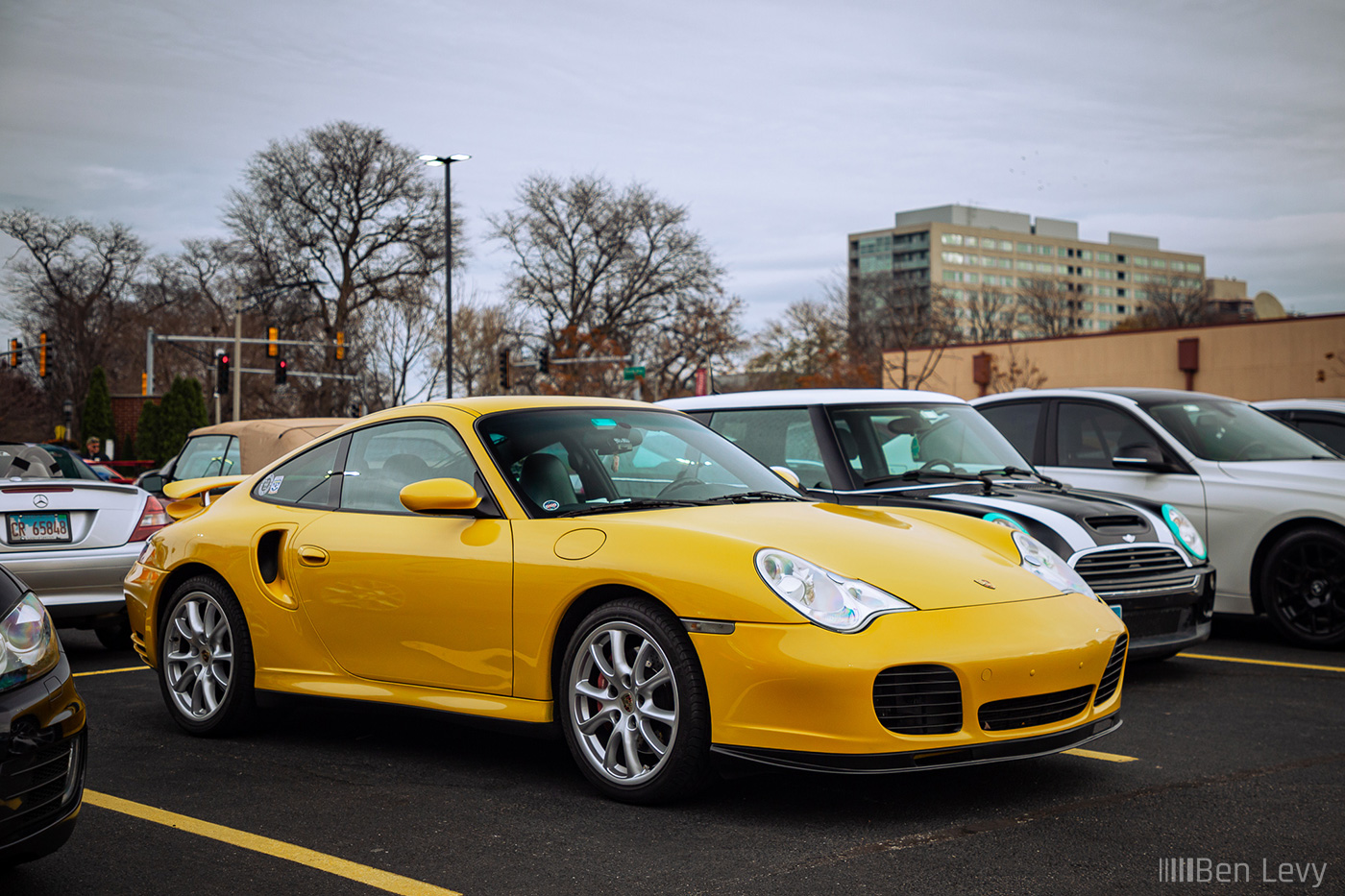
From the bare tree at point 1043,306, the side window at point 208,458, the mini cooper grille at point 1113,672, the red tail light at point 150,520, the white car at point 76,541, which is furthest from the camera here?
the bare tree at point 1043,306

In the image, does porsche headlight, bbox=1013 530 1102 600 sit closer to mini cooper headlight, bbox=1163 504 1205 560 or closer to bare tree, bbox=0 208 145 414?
mini cooper headlight, bbox=1163 504 1205 560

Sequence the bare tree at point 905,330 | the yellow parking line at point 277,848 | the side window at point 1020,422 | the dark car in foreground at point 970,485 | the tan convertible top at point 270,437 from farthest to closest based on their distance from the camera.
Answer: the bare tree at point 905,330 → the tan convertible top at point 270,437 → the side window at point 1020,422 → the dark car in foreground at point 970,485 → the yellow parking line at point 277,848

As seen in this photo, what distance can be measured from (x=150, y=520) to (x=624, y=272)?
45.6 m

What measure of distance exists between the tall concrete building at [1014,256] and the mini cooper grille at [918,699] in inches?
5148

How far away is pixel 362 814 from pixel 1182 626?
4.73m

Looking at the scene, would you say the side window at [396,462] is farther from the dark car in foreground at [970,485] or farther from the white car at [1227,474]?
the white car at [1227,474]

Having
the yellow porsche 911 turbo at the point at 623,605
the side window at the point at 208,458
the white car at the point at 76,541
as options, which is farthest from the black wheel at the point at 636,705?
the side window at the point at 208,458

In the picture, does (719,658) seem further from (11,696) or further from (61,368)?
(61,368)

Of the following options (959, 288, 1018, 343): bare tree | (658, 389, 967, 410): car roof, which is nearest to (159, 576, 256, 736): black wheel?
(658, 389, 967, 410): car roof

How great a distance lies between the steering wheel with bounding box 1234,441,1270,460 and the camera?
29.5 ft

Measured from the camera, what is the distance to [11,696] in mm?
3375

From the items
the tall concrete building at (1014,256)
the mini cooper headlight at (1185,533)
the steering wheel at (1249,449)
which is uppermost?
the tall concrete building at (1014,256)

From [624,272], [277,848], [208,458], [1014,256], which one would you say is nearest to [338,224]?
[624,272]

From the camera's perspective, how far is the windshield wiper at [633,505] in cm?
495
